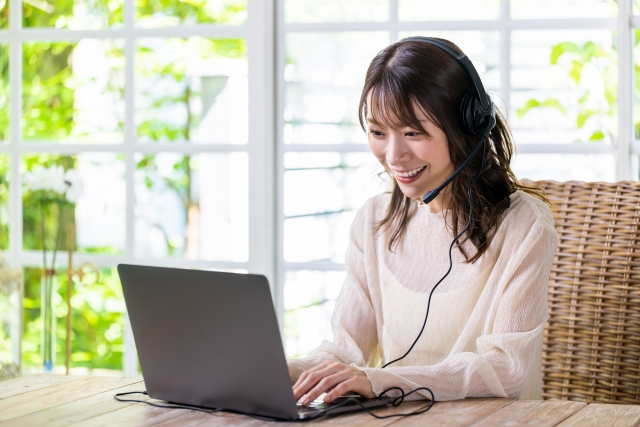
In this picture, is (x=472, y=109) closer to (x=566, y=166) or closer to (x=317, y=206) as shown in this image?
(x=566, y=166)

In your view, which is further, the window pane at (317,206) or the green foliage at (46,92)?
the green foliage at (46,92)

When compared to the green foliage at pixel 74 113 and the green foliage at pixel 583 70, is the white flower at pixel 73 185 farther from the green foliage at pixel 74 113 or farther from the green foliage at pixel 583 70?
the green foliage at pixel 583 70

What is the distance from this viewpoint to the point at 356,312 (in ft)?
6.31

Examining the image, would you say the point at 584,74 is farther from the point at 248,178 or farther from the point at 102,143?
the point at 102,143

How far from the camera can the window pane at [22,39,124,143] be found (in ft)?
9.59

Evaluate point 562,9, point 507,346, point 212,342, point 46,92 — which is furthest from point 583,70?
point 46,92

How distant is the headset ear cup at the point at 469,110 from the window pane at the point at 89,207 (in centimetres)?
155

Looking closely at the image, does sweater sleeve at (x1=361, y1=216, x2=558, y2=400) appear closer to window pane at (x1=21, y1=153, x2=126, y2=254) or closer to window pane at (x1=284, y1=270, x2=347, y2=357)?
window pane at (x1=284, y1=270, x2=347, y2=357)

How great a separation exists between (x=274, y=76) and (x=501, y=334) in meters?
1.43

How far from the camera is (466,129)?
1.71m

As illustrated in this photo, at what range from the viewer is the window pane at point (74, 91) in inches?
115

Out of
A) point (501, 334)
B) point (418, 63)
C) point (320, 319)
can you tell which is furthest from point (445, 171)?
point (320, 319)

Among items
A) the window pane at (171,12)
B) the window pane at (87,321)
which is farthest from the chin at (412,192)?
the window pane at (87,321)

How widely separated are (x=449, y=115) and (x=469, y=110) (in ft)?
0.14
